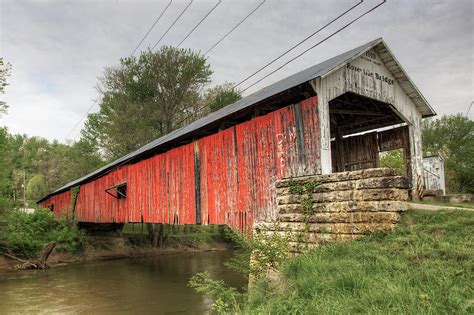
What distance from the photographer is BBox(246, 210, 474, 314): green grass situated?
3936 millimetres

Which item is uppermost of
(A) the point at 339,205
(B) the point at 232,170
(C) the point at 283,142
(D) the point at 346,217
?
(C) the point at 283,142

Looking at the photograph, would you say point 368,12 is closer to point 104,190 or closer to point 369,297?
point 369,297

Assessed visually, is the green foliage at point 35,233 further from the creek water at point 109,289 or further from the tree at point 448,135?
the tree at point 448,135

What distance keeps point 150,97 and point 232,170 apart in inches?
925

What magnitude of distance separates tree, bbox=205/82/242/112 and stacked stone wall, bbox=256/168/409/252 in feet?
73.8

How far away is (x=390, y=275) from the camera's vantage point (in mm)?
4629

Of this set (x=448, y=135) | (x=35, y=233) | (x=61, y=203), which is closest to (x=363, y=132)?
(x=35, y=233)

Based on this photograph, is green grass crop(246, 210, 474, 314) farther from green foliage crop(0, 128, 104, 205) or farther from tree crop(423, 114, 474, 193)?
tree crop(423, 114, 474, 193)

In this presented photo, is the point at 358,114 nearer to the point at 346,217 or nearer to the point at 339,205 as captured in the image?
the point at 339,205

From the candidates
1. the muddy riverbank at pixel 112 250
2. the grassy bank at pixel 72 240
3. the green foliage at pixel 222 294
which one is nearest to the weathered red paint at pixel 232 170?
the green foliage at pixel 222 294

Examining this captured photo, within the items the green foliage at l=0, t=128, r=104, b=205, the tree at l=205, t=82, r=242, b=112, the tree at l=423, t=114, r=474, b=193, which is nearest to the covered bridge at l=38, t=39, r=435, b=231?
the green foliage at l=0, t=128, r=104, b=205

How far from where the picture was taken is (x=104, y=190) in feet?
64.7

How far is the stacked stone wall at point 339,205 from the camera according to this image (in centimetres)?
619

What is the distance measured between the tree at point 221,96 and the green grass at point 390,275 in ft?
81.0
